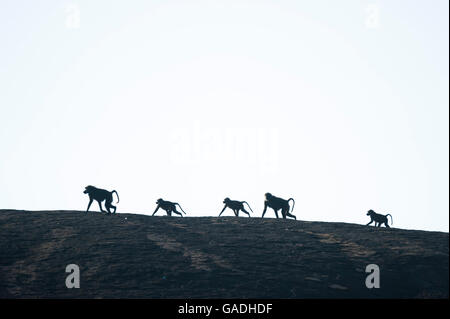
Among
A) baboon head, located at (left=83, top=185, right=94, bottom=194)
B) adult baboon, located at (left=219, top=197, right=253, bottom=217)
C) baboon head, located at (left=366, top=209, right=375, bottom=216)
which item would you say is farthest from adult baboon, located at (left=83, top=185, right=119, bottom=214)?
baboon head, located at (left=366, top=209, right=375, bottom=216)

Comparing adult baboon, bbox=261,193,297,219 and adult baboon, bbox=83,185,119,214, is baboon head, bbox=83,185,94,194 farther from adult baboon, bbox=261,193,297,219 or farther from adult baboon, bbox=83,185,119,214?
adult baboon, bbox=261,193,297,219

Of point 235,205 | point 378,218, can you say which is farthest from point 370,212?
point 235,205

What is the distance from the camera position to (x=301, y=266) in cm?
2872

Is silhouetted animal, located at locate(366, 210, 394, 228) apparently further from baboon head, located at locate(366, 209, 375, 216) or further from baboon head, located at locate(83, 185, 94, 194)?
baboon head, located at locate(83, 185, 94, 194)

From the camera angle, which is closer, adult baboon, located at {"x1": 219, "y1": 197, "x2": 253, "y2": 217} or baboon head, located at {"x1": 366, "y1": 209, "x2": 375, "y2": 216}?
baboon head, located at {"x1": 366, "y1": 209, "x2": 375, "y2": 216}

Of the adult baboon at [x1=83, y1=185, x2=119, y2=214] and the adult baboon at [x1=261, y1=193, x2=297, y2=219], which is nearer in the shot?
the adult baboon at [x1=83, y1=185, x2=119, y2=214]

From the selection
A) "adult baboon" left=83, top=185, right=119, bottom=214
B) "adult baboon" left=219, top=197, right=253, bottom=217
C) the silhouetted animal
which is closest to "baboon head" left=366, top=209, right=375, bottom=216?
the silhouetted animal

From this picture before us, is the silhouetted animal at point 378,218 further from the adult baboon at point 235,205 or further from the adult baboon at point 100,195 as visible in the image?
the adult baboon at point 100,195

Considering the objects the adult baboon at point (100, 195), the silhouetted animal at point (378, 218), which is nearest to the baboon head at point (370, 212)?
the silhouetted animal at point (378, 218)
